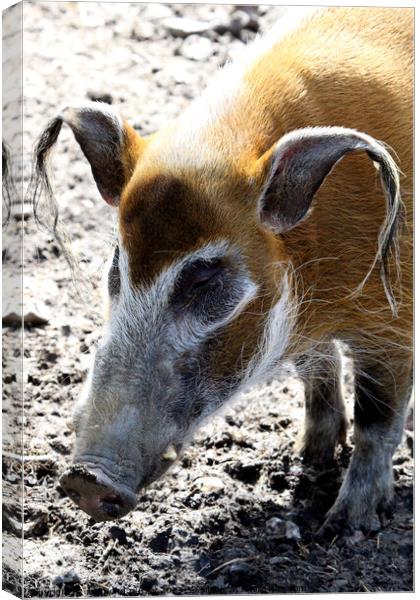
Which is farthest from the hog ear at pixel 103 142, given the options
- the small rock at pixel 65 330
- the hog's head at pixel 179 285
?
the small rock at pixel 65 330

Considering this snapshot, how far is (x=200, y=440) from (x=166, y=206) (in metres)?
1.03

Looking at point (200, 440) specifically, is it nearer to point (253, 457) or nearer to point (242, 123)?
point (253, 457)

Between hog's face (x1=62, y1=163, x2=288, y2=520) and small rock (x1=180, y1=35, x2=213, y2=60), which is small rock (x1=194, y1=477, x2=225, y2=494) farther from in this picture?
small rock (x1=180, y1=35, x2=213, y2=60)

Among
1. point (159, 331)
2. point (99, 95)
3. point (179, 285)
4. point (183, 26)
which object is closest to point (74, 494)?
point (159, 331)

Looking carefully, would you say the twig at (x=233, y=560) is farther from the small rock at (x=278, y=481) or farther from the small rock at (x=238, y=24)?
the small rock at (x=238, y=24)

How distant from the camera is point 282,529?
342cm

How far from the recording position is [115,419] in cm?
276

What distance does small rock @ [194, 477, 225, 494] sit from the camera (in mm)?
3498

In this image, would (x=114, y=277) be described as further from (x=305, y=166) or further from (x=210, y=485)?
(x=210, y=485)

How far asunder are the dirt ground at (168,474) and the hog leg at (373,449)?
2.1 inches

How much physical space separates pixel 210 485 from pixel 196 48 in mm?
1451

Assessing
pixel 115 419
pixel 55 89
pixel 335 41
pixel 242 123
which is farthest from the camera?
pixel 55 89

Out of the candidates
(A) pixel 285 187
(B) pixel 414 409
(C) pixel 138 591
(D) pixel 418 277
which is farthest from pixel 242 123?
(C) pixel 138 591

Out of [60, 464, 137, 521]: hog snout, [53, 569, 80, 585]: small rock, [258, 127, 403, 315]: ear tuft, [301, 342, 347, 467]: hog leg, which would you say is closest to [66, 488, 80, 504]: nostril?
[60, 464, 137, 521]: hog snout
